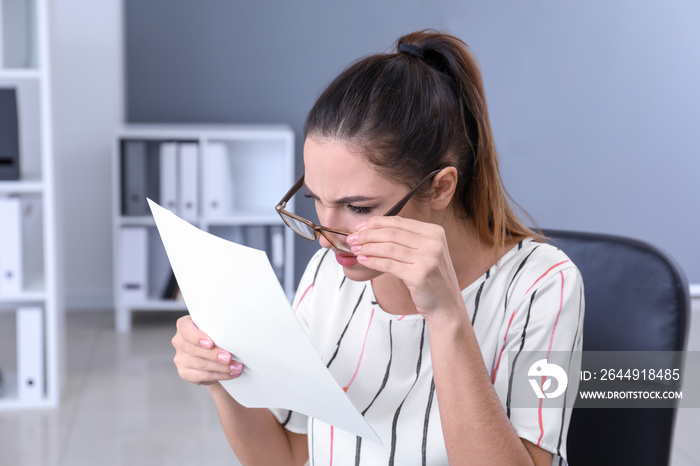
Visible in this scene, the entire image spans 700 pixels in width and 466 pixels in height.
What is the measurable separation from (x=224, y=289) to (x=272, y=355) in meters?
0.12

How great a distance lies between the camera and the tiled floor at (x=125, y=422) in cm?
242

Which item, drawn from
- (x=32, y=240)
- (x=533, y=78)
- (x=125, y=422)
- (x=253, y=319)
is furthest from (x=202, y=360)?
(x=533, y=78)

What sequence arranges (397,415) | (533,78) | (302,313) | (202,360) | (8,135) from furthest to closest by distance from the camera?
(533,78), (8,135), (302,313), (397,415), (202,360)

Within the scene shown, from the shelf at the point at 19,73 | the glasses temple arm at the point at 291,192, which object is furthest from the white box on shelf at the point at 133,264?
the glasses temple arm at the point at 291,192

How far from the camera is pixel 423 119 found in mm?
1153

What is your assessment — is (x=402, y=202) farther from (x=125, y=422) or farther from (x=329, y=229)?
(x=125, y=422)

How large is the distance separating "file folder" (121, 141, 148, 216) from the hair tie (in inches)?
99.2

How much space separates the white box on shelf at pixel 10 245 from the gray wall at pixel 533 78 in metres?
1.31

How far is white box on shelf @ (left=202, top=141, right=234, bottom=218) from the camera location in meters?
3.57

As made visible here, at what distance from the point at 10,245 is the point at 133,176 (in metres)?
0.93

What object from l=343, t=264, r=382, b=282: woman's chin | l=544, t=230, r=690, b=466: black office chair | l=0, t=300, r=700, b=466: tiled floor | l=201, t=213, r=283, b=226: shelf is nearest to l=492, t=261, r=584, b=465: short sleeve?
l=544, t=230, r=690, b=466: black office chair

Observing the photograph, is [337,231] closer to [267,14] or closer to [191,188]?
[191,188]

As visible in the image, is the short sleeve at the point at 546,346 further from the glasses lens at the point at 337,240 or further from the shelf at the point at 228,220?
the shelf at the point at 228,220

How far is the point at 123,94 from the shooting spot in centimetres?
385
